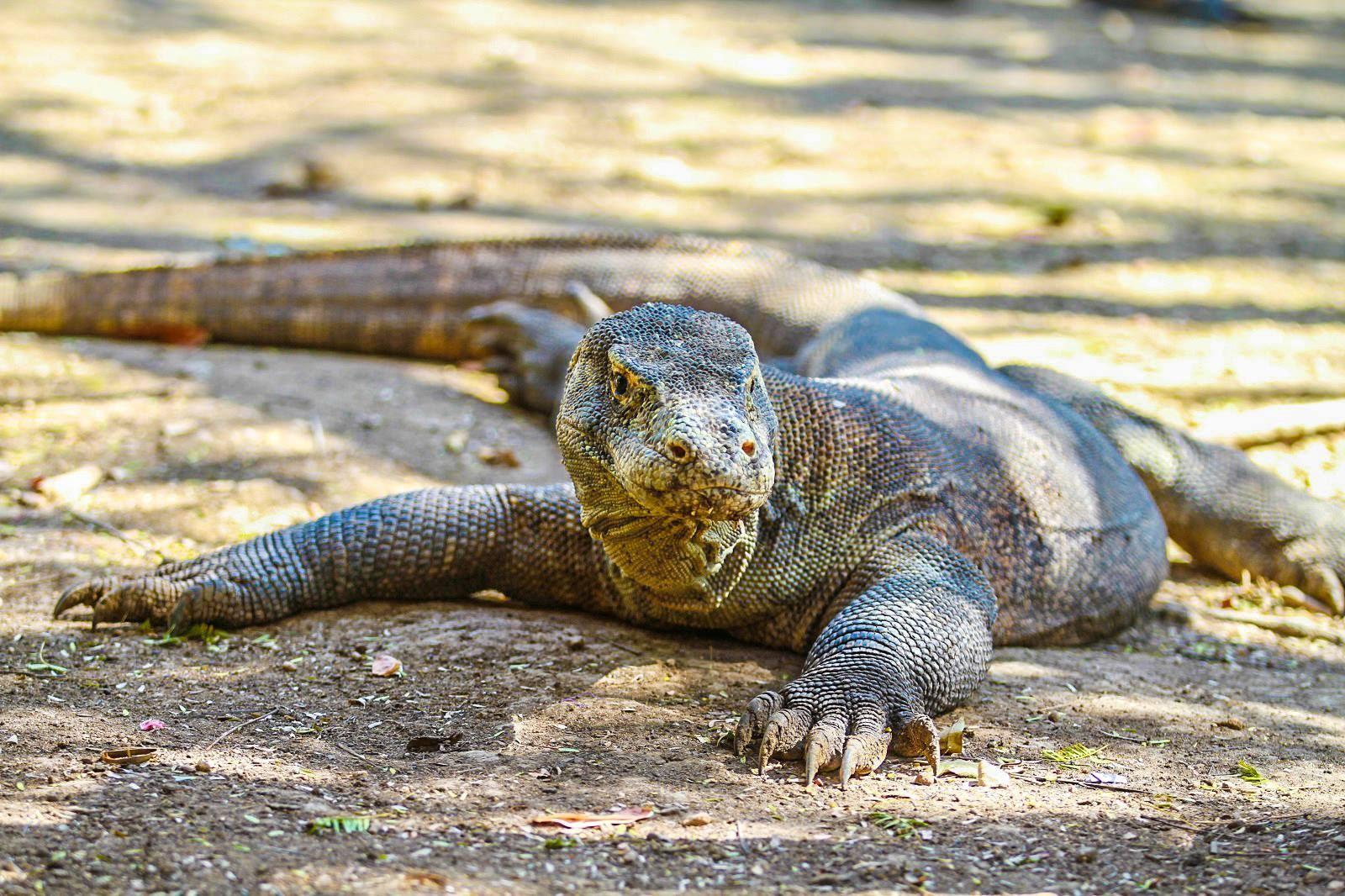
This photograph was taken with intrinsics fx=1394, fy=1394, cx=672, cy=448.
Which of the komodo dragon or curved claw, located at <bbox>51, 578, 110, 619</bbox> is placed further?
curved claw, located at <bbox>51, 578, 110, 619</bbox>

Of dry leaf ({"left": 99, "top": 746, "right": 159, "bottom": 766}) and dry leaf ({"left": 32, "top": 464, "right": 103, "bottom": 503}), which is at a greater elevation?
dry leaf ({"left": 99, "top": 746, "right": 159, "bottom": 766})

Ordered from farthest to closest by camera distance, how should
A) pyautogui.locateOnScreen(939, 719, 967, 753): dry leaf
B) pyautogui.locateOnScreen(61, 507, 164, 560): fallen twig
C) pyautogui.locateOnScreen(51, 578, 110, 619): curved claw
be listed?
pyautogui.locateOnScreen(61, 507, 164, 560): fallen twig, pyautogui.locateOnScreen(51, 578, 110, 619): curved claw, pyautogui.locateOnScreen(939, 719, 967, 753): dry leaf

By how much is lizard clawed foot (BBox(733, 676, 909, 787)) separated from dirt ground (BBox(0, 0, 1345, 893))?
0.22 feet

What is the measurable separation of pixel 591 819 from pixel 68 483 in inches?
105

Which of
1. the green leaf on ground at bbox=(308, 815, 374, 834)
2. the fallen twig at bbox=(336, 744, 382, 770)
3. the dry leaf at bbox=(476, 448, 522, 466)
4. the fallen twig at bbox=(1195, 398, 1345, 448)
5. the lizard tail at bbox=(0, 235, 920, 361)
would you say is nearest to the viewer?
the green leaf on ground at bbox=(308, 815, 374, 834)

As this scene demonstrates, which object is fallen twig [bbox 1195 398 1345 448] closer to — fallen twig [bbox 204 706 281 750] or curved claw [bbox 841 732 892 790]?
curved claw [bbox 841 732 892 790]

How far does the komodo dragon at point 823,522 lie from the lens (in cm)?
303

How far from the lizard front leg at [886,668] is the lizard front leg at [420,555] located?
81 centimetres

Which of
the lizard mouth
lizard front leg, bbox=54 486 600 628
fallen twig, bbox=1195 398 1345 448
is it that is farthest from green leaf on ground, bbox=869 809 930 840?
fallen twig, bbox=1195 398 1345 448

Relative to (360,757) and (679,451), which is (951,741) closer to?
(679,451)

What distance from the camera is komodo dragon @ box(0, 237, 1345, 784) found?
3033 millimetres

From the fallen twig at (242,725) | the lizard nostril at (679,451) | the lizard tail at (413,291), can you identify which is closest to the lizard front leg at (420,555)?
the fallen twig at (242,725)

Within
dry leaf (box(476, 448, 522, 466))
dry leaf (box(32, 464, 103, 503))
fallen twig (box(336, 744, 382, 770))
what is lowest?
dry leaf (box(32, 464, 103, 503))

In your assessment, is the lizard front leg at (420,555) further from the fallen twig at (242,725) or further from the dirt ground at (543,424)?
the fallen twig at (242,725)
